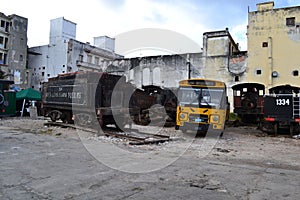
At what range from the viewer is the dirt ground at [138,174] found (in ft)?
13.0

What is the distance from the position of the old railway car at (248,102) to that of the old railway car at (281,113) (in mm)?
3229

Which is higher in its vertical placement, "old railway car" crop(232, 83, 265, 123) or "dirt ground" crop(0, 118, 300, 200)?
"old railway car" crop(232, 83, 265, 123)

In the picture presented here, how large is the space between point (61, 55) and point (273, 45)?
94.1 feet

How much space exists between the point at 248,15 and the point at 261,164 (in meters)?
24.4

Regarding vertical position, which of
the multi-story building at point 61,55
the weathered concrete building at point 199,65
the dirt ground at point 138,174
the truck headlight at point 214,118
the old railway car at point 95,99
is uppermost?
the multi-story building at point 61,55

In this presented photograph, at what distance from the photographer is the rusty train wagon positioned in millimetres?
11648

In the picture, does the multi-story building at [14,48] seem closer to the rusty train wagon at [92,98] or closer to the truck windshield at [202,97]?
the rusty train wagon at [92,98]

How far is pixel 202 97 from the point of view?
11.3 m

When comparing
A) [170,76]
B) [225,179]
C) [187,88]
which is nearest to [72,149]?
[225,179]

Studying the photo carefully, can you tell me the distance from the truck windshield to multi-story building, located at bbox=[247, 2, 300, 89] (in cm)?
1650

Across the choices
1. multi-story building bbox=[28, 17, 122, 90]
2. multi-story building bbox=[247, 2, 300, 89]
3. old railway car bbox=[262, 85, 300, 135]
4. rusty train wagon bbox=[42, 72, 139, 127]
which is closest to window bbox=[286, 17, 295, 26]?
multi-story building bbox=[247, 2, 300, 89]

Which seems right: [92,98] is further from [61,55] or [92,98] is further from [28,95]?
[61,55]

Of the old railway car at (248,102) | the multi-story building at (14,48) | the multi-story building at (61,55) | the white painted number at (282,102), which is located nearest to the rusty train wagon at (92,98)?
the white painted number at (282,102)

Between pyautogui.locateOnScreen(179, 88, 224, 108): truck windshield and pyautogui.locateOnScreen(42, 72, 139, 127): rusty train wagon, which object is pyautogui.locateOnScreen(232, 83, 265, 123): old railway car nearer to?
pyautogui.locateOnScreen(179, 88, 224, 108): truck windshield
